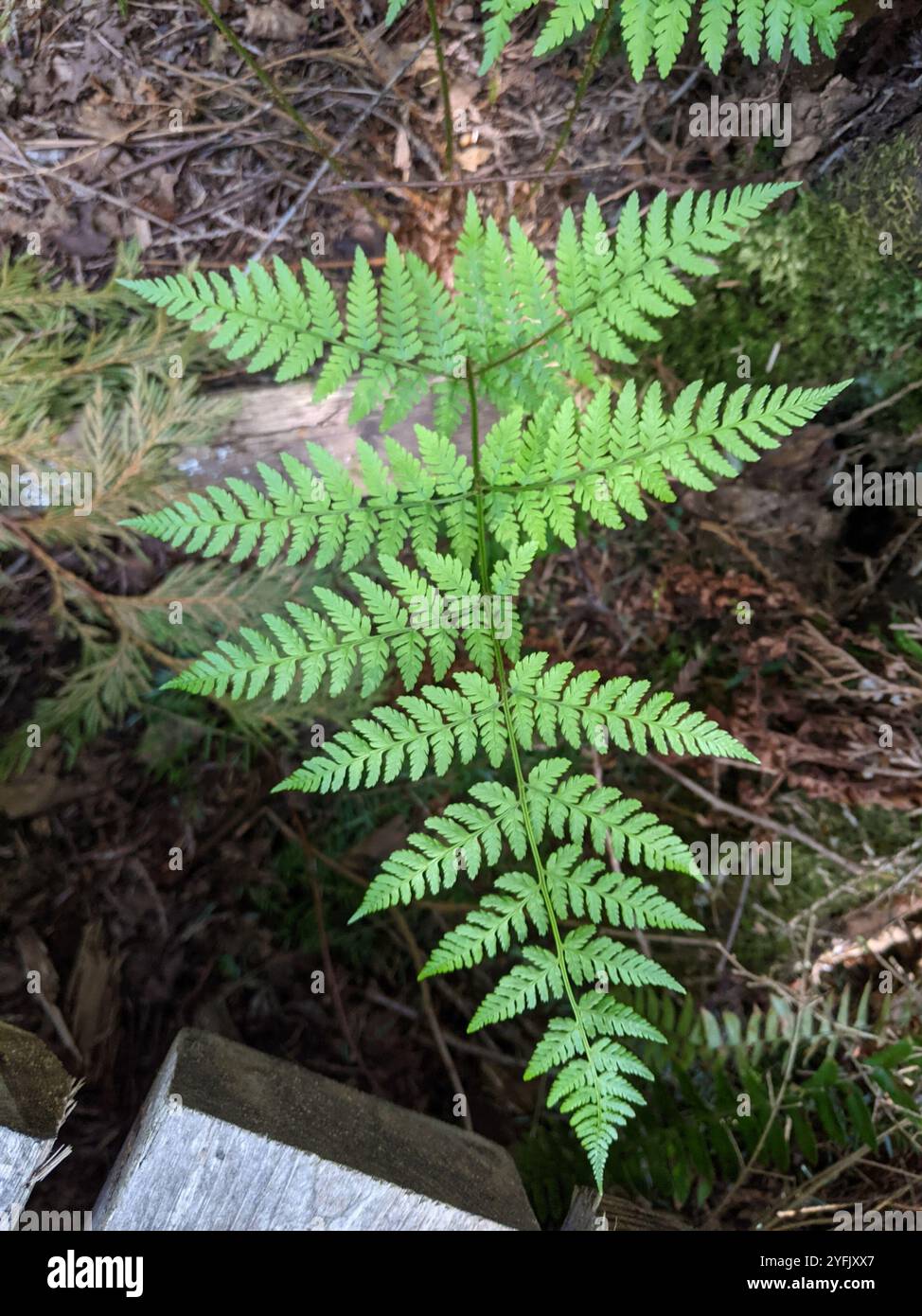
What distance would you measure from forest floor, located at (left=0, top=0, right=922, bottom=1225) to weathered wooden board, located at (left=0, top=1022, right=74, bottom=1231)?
933mm

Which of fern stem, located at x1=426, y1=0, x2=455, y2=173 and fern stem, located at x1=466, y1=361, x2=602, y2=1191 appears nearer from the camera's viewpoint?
fern stem, located at x1=466, y1=361, x2=602, y2=1191

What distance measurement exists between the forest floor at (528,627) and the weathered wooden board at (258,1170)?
938 millimetres

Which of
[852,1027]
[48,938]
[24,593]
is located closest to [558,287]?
[24,593]

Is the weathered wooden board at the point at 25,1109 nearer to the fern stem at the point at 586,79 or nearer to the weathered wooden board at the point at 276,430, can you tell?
the weathered wooden board at the point at 276,430

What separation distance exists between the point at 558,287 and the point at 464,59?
1388 millimetres

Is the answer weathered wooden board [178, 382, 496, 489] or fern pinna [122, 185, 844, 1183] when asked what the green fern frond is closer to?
fern pinna [122, 185, 844, 1183]

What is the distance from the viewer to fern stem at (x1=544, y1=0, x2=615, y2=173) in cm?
272

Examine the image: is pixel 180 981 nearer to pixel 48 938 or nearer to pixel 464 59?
pixel 48 938

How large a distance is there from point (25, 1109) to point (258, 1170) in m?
0.58

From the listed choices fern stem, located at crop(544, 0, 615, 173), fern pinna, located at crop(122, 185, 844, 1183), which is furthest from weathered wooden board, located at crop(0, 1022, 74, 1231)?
fern stem, located at crop(544, 0, 615, 173)

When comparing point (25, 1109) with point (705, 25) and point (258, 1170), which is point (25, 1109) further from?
point (705, 25)

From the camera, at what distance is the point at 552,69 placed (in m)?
3.30

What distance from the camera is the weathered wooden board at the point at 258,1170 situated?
7.05 ft

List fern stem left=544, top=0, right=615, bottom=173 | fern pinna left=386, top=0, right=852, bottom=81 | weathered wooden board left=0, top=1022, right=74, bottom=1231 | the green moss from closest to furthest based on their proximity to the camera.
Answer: weathered wooden board left=0, top=1022, right=74, bottom=1231 < fern pinna left=386, top=0, right=852, bottom=81 < fern stem left=544, top=0, right=615, bottom=173 < the green moss
